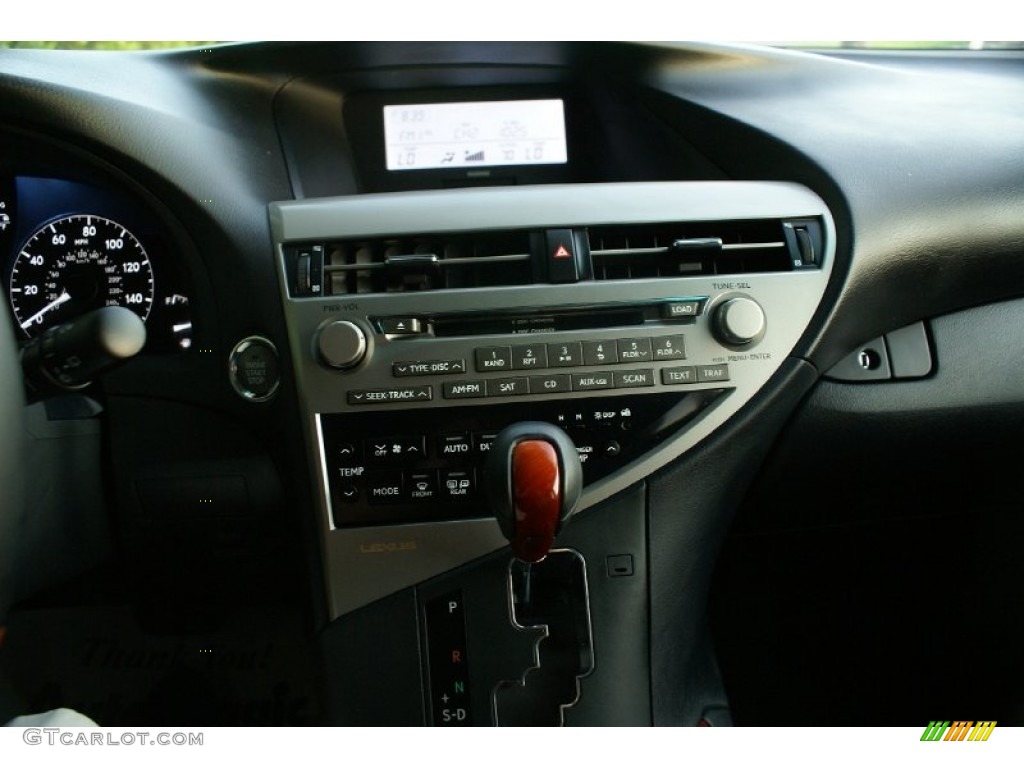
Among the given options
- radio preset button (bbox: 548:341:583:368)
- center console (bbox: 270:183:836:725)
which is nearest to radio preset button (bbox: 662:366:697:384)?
center console (bbox: 270:183:836:725)

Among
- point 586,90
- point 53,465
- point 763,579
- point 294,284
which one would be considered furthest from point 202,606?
point 586,90

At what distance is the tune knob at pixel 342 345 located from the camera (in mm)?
1146

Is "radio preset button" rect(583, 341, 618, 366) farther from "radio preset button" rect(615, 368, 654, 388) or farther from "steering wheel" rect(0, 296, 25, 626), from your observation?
"steering wheel" rect(0, 296, 25, 626)

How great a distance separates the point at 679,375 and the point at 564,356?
0.52ft

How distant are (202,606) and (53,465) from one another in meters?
0.38

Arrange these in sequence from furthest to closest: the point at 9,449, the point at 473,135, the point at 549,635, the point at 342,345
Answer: the point at 473,135
the point at 549,635
the point at 342,345
the point at 9,449

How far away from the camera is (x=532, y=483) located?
0.99 metres

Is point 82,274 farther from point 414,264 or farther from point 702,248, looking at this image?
point 702,248

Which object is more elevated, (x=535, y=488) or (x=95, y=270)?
(x=95, y=270)

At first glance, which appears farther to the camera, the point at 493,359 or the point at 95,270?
the point at 95,270

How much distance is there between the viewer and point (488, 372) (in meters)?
1.17

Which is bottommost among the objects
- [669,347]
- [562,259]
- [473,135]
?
[669,347]

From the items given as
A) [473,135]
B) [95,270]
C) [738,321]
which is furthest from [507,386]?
[95,270]

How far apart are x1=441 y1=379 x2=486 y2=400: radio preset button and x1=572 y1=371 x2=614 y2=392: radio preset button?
120 mm
